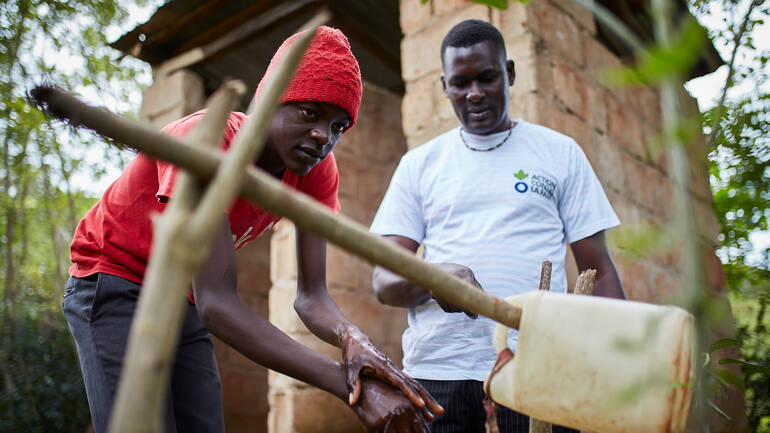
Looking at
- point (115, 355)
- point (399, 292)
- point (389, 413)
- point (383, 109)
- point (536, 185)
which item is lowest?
point (389, 413)

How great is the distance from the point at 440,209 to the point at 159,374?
1.62 meters

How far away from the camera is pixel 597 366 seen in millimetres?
787

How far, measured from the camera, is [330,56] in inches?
68.9

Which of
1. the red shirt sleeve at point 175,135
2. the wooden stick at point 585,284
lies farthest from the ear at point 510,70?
the wooden stick at point 585,284

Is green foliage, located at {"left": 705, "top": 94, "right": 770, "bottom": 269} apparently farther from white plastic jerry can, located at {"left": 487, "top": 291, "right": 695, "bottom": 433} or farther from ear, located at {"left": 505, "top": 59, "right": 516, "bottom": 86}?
ear, located at {"left": 505, "top": 59, "right": 516, "bottom": 86}

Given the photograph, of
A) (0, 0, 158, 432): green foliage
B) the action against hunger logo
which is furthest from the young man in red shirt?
(0, 0, 158, 432): green foliage

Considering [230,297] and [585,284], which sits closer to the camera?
[585,284]

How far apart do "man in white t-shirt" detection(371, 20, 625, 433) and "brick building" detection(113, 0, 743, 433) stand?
15.7 inches

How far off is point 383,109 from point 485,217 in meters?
2.59

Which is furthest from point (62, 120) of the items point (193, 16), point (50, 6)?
point (50, 6)

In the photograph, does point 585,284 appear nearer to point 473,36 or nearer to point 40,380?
point 473,36

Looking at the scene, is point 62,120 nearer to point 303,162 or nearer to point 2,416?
point 303,162

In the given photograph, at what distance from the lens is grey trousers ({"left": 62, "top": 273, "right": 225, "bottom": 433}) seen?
1.54 metres

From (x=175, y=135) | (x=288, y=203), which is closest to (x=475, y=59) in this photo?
(x=175, y=135)
